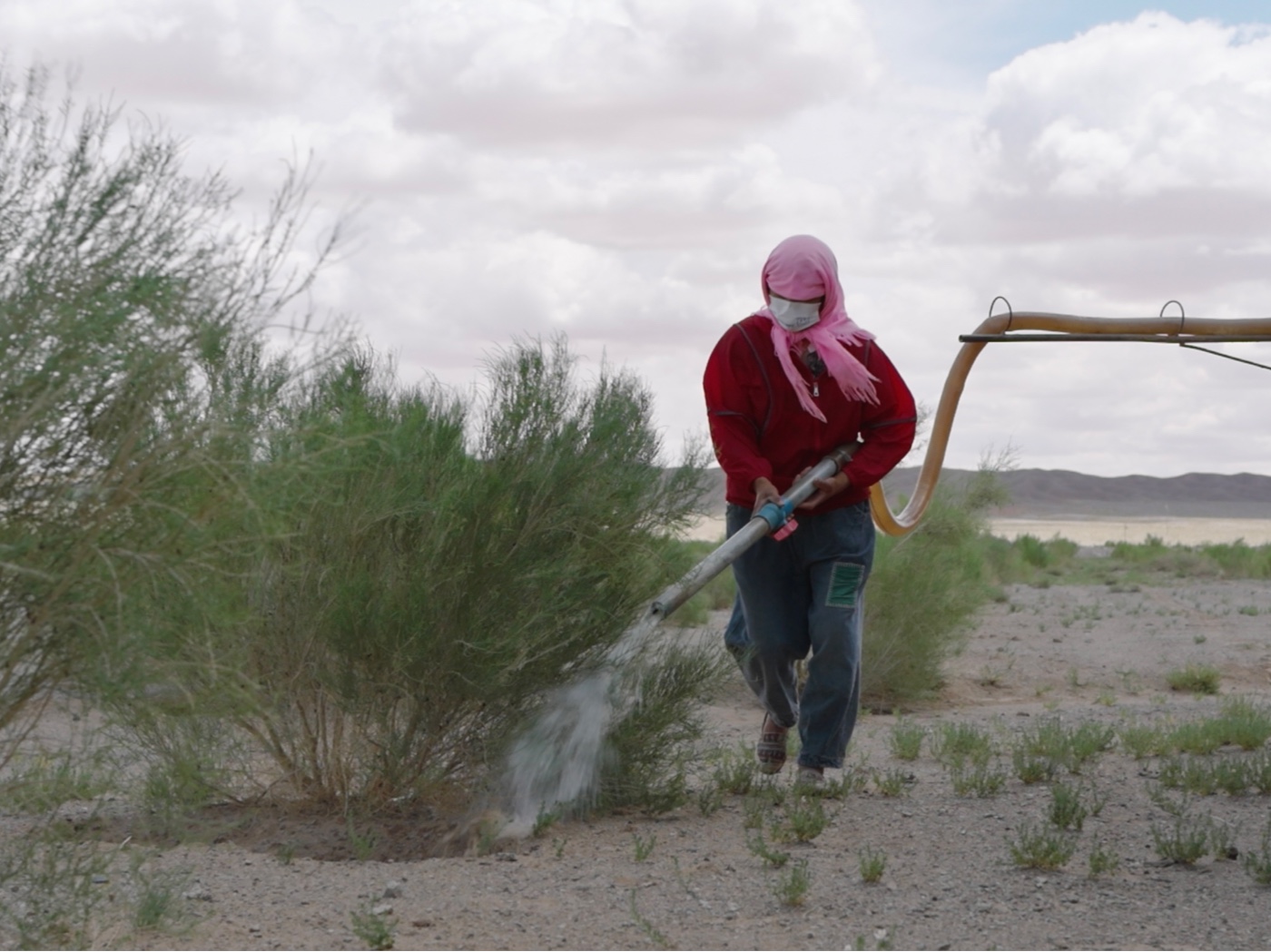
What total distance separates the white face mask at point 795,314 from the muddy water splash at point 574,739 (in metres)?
1.53

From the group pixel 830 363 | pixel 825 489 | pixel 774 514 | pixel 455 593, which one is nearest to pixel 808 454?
pixel 825 489

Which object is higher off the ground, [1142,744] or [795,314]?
[795,314]

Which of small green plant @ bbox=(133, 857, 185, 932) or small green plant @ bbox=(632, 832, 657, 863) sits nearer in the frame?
small green plant @ bbox=(133, 857, 185, 932)

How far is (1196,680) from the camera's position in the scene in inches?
584

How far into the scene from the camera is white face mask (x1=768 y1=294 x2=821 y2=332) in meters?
7.48

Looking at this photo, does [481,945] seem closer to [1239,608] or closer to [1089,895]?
[1089,895]

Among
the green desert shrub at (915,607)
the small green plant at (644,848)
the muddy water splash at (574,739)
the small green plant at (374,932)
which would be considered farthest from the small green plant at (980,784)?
the green desert shrub at (915,607)

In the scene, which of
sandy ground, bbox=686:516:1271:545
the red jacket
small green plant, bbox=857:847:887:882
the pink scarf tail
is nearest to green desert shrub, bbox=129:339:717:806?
the red jacket

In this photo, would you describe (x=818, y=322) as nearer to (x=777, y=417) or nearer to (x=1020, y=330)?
(x=777, y=417)

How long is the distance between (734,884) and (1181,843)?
1.85 meters

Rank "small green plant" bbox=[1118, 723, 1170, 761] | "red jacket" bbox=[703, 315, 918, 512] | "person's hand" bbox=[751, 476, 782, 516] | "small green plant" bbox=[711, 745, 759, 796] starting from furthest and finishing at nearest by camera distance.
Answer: "small green plant" bbox=[1118, 723, 1170, 761]
"small green plant" bbox=[711, 745, 759, 796]
"red jacket" bbox=[703, 315, 918, 512]
"person's hand" bbox=[751, 476, 782, 516]

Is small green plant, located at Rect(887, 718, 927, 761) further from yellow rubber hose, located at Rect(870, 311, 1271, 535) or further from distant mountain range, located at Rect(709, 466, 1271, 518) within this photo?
distant mountain range, located at Rect(709, 466, 1271, 518)

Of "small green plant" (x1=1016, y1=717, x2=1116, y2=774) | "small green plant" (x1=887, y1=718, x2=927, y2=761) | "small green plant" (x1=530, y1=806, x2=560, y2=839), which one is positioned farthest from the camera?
"small green plant" (x1=887, y1=718, x2=927, y2=761)

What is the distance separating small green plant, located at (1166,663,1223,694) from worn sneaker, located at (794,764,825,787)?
8252 millimetres
